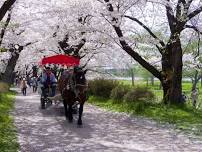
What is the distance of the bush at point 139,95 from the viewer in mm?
22938

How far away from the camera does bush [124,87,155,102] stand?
2294cm

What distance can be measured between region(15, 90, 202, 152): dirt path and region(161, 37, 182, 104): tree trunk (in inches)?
141

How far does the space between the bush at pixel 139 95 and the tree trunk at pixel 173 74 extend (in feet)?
4.90

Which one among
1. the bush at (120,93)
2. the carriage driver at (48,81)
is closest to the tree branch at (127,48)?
the bush at (120,93)

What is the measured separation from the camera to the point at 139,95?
912 inches

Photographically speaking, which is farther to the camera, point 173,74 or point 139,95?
point 139,95

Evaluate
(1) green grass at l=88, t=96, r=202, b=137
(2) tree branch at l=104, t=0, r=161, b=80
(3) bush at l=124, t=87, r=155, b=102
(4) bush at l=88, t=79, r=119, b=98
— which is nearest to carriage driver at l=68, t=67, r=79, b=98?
(1) green grass at l=88, t=96, r=202, b=137

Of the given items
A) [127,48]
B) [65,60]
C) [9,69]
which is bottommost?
[65,60]

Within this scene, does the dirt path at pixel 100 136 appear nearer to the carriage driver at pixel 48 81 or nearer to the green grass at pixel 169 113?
the green grass at pixel 169 113

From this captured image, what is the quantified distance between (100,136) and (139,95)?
1003 centimetres

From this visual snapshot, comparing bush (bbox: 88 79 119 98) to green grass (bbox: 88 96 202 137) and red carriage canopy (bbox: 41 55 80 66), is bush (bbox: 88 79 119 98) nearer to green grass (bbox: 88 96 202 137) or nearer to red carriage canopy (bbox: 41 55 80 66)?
green grass (bbox: 88 96 202 137)

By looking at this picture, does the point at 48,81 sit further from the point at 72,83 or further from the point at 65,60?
the point at 72,83

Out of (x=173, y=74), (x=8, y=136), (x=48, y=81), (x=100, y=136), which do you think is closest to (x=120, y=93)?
(x=48, y=81)

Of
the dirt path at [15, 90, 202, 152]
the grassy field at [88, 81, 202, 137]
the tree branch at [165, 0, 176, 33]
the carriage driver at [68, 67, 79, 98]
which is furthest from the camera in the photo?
the tree branch at [165, 0, 176, 33]
